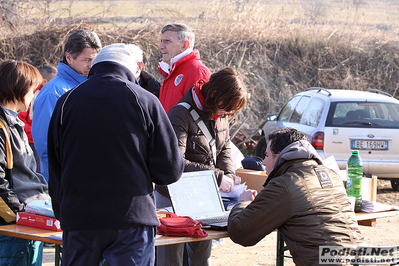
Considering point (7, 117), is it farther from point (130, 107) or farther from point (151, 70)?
point (151, 70)

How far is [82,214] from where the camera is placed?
2.62 m

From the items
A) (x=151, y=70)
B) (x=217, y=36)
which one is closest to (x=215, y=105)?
(x=151, y=70)

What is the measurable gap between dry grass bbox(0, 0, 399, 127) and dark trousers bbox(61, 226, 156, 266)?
11988 mm

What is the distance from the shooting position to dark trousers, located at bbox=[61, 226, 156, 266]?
2666 millimetres

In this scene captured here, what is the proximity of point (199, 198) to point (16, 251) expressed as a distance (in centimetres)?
124

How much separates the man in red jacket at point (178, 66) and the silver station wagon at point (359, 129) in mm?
4125

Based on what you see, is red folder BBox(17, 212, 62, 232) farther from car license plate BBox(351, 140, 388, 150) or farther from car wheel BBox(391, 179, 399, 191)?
car wheel BBox(391, 179, 399, 191)

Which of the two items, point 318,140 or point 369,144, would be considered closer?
point 318,140

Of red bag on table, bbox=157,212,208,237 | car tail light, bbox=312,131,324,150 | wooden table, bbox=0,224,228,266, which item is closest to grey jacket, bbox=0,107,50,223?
wooden table, bbox=0,224,228,266

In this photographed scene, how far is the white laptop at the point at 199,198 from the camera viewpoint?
3.67 metres

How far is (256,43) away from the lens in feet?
55.6

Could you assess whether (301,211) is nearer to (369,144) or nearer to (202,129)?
(202,129)

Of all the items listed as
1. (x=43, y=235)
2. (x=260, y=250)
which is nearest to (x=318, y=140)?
(x=260, y=250)

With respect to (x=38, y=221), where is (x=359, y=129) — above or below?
below
